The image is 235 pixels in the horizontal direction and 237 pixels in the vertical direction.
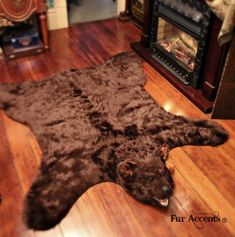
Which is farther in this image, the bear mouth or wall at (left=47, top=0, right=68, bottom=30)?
wall at (left=47, top=0, right=68, bottom=30)

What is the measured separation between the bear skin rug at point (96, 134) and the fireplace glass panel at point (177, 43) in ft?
1.16

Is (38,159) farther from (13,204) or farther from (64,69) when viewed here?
(64,69)

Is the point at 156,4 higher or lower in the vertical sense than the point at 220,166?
higher

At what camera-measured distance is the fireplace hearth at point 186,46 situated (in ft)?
7.16

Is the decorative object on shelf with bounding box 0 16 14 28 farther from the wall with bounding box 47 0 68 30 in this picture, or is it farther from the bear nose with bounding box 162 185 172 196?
the bear nose with bounding box 162 185 172 196

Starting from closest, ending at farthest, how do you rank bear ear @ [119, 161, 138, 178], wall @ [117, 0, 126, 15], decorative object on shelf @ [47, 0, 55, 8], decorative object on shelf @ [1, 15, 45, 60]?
bear ear @ [119, 161, 138, 178] → decorative object on shelf @ [1, 15, 45, 60] → decorative object on shelf @ [47, 0, 55, 8] → wall @ [117, 0, 126, 15]

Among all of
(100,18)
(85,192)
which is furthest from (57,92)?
(100,18)

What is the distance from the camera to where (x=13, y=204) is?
165 centimetres

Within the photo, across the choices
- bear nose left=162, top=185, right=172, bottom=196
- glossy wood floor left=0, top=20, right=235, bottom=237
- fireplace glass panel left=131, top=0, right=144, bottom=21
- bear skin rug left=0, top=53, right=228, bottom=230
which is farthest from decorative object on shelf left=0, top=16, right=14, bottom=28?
bear nose left=162, top=185, right=172, bottom=196

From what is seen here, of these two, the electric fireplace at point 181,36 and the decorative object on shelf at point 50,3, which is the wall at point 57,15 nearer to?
the decorative object on shelf at point 50,3

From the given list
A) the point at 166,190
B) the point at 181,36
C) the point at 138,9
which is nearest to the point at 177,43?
the point at 181,36

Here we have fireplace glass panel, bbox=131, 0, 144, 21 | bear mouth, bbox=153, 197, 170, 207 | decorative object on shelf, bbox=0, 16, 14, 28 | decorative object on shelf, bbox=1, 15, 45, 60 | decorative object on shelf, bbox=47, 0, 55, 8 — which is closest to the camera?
bear mouth, bbox=153, 197, 170, 207

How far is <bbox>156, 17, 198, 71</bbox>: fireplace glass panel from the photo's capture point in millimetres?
2545

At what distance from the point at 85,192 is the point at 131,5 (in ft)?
9.22
